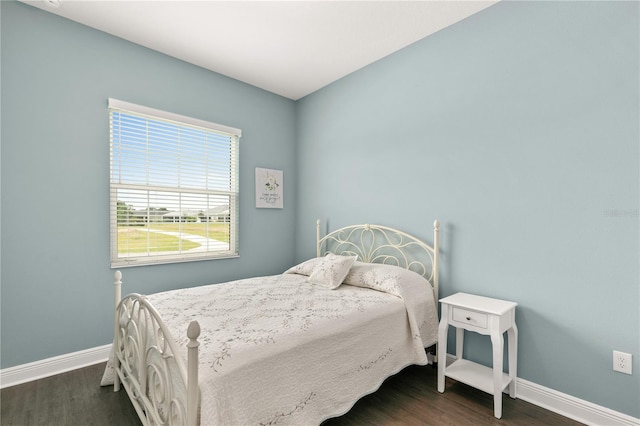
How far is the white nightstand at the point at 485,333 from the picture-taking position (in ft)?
6.23

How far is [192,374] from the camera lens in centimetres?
114

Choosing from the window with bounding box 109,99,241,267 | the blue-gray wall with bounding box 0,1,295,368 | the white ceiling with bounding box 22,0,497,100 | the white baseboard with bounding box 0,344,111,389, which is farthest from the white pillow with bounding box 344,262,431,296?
the white baseboard with bounding box 0,344,111,389

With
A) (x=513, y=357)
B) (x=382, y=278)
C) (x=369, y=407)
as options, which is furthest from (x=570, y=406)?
(x=382, y=278)

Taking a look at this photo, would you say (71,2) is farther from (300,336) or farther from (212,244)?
(300,336)

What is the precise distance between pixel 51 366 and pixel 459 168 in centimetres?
361

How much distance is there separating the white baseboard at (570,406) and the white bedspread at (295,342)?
0.65 meters

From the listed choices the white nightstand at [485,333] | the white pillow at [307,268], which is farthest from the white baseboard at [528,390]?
the white pillow at [307,268]

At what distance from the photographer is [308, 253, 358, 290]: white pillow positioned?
2607 mm

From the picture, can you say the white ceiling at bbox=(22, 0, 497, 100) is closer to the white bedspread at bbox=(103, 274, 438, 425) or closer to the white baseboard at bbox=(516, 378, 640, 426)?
the white bedspread at bbox=(103, 274, 438, 425)

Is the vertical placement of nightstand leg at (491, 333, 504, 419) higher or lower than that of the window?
lower

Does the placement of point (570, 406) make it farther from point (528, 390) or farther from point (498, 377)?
point (498, 377)

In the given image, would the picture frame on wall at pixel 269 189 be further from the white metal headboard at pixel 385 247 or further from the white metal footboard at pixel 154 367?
the white metal footboard at pixel 154 367

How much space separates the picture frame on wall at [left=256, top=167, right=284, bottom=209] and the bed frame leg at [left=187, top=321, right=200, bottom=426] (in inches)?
105

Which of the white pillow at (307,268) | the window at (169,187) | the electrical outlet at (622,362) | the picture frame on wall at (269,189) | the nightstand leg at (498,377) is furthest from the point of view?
the picture frame on wall at (269,189)
